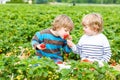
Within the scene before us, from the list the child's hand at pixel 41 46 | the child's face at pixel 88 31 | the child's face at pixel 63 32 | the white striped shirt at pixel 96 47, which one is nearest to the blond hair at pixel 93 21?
the child's face at pixel 88 31

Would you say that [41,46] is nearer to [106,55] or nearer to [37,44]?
[37,44]

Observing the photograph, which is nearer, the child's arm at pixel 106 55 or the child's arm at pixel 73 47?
the child's arm at pixel 106 55

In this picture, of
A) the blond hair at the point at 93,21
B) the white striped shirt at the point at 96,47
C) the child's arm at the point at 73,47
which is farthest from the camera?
the child's arm at the point at 73,47

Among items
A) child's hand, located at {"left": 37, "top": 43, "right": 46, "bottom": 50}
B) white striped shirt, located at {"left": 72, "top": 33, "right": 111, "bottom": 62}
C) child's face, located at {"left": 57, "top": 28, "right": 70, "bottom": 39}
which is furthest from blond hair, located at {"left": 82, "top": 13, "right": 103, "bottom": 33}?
child's hand, located at {"left": 37, "top": 43, "right": 46, "bottom": 50}

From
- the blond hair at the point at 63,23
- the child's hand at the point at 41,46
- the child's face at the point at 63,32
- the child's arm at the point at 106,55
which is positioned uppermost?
the blond hair at the point at 63,23

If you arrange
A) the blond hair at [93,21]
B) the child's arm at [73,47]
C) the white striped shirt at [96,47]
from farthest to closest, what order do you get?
1. the child's arm at [73,47]
2. the white striped shirt at [96,47]
3. the blond hair at [93,21]

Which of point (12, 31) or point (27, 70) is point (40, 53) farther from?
point (12, 31)

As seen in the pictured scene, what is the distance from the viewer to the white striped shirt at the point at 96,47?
589 centimetres

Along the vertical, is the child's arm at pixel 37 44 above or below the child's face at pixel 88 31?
below

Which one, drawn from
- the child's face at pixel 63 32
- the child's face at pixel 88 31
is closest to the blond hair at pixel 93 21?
the child's face at pixel 88 31

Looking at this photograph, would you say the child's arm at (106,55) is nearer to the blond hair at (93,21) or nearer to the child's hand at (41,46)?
the blond hair at (93,21)

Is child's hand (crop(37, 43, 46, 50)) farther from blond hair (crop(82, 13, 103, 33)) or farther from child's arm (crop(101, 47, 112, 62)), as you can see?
child's arm (crop(101, 47, 112, 62))

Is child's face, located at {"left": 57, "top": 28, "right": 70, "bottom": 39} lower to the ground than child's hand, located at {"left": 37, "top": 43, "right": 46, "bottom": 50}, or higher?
higher

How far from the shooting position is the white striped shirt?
589cm
